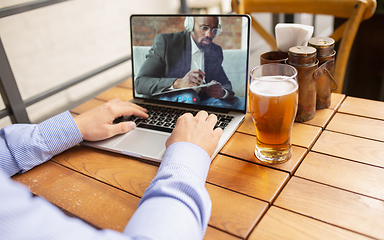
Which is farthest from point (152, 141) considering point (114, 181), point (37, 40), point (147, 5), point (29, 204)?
point (147, 5)

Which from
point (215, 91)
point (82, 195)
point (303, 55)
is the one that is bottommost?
point (82, 195)

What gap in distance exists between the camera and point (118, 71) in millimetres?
2078

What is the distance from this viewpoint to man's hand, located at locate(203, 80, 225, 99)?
92cm

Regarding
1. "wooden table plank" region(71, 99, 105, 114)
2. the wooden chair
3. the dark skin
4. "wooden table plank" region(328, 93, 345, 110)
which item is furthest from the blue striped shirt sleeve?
the wooden chair

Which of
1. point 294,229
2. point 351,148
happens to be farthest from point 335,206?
point 351,148

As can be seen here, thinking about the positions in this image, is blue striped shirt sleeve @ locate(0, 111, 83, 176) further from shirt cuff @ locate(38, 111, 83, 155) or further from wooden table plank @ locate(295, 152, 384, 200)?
wooden table plank @ locate(295, 152, 384, 200)

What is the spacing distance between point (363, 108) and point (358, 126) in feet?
0.42

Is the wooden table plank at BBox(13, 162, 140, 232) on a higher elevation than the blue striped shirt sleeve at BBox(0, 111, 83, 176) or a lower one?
lower

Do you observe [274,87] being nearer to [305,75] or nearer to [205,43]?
[305,75]

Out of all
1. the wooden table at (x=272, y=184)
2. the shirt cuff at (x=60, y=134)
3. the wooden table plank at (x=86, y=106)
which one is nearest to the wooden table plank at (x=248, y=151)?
the wooden table at (x=272, y=184)

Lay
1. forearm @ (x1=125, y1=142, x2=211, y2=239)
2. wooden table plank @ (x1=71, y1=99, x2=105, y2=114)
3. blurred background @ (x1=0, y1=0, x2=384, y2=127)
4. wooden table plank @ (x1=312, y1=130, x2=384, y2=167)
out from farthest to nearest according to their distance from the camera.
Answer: blurred background @ (x1=0, y1=0, x2=384, y2=127) → wooden table plank @ (x1=71, y1=99, x2=105, y2=114) → wooden table plank @ (x1=312, y1=130, x2=384, y2=167) → forearm @ (x1=125, y1=142, x2=211, y2=239)

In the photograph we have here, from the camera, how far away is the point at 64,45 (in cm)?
164

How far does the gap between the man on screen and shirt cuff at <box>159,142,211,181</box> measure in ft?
0.95

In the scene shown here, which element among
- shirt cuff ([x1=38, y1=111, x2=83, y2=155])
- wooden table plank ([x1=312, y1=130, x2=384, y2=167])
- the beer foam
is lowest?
wooden table plank ([x1=312, y1=130, x2=384, y2=167])
